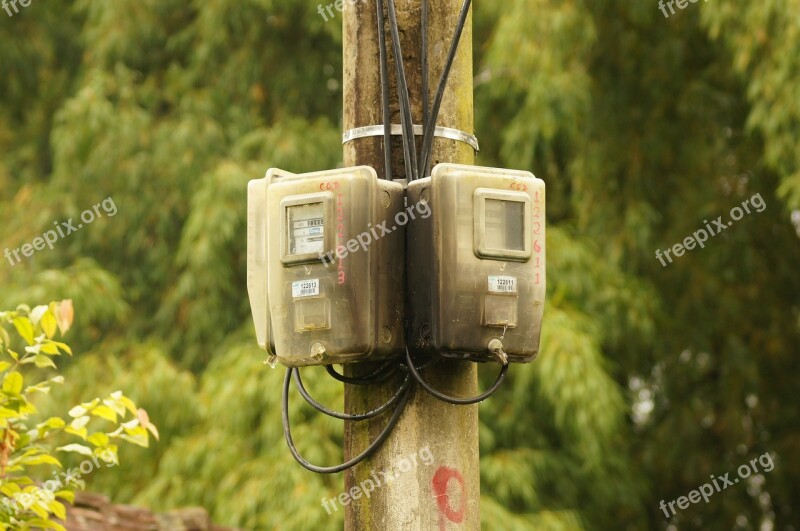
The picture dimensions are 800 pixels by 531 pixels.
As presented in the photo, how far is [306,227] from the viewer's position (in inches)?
124

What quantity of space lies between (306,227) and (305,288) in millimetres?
140

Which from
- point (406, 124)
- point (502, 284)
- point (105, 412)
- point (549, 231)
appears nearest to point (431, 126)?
point (406, 124)

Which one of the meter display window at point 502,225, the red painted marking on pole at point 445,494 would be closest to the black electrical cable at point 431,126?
the meter display window at point 502,225

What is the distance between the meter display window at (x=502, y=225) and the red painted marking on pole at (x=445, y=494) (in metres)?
0.49

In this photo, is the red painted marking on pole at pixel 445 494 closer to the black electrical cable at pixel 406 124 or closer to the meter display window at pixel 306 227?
the meter display window at pixel 306 227

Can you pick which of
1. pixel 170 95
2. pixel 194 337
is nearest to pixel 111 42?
pixel 170 95

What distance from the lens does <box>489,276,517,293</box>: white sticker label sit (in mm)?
3131

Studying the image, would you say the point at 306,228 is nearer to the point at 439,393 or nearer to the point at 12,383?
the point at 439,393

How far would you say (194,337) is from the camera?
1027cm

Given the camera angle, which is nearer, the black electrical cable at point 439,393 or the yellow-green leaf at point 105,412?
the black electrical cable at point 439,393

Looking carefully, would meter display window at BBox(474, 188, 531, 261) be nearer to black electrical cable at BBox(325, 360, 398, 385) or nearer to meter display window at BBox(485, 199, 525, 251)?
meter display window at BBox(485, 199, 525, 251)

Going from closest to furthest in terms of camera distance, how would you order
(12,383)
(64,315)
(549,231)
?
(12,383) < (64,315) < (549,231)

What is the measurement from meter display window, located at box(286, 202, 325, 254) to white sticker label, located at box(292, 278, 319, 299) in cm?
7

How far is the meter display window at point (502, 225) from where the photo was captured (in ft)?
10.3
